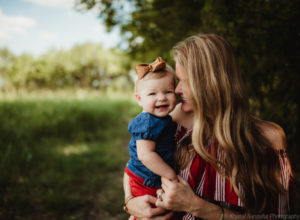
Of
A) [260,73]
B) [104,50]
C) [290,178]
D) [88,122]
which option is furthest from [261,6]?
[104,50]

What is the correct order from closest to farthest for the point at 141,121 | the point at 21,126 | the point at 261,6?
the point at 141,121, the point at 261,6, the point at 21,126

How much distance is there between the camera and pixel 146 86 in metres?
1.62

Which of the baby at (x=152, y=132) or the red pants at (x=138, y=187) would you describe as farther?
the red pants at (x=138, y=187)

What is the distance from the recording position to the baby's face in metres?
1.59

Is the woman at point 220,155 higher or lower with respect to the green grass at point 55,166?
higher

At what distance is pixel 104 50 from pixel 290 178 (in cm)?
3430

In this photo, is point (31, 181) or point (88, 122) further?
point (88, 122)

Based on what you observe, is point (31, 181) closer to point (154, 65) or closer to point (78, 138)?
point (78, 138)

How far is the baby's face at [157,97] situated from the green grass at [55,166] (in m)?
2.16

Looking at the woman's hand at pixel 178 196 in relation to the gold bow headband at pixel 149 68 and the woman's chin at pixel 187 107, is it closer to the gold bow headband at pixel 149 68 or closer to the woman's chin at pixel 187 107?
the woman's chin at pixel 187 107

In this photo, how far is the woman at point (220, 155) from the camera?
55.8 inches

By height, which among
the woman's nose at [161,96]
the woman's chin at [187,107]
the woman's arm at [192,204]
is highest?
the woman's nose at [161,96]

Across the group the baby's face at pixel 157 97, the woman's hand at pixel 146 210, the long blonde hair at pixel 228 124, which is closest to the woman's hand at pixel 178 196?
the woman's hand at pixel 146 210

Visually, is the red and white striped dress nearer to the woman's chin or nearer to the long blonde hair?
the long blonde hair
